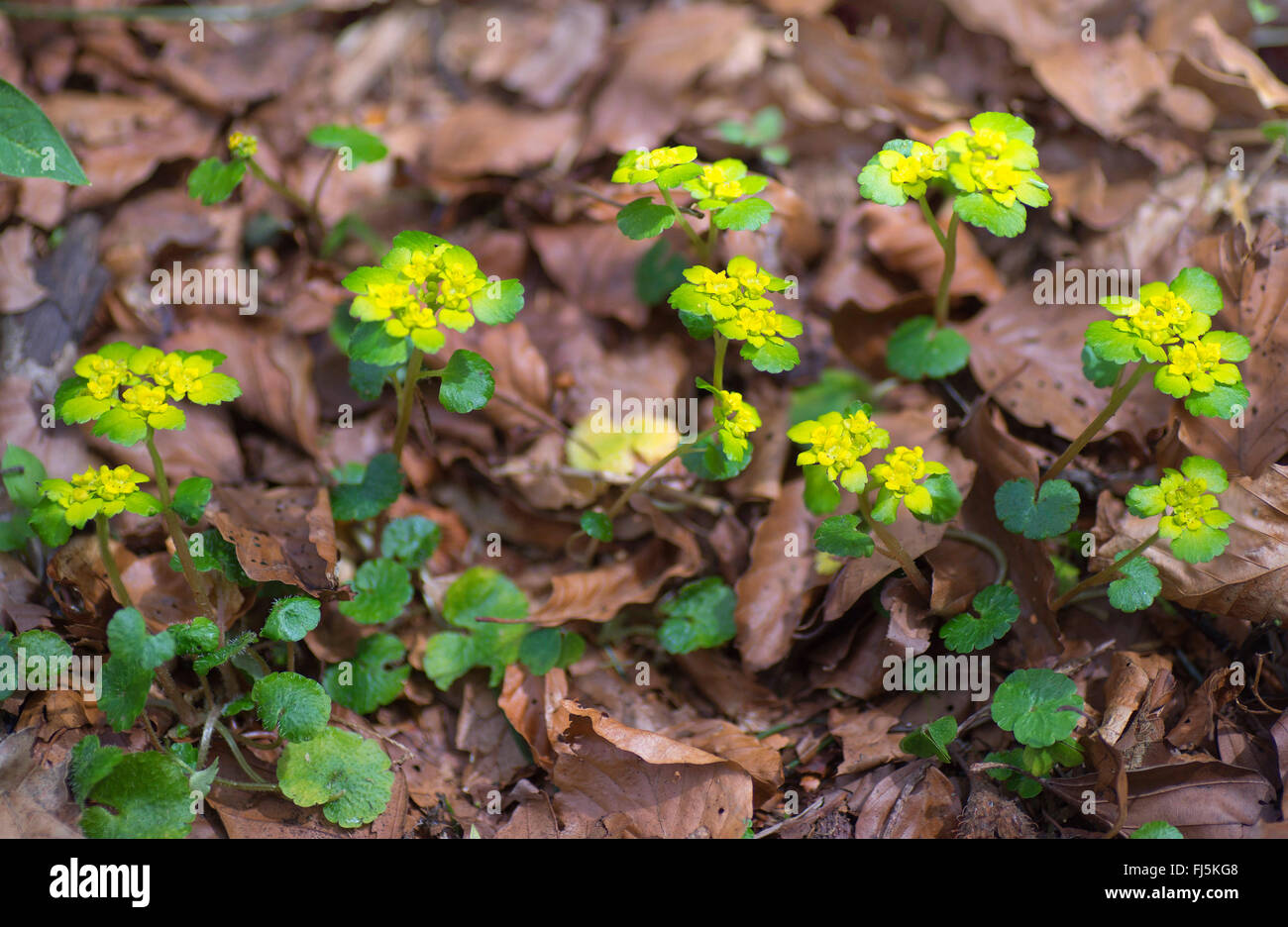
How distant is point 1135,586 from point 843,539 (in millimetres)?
674

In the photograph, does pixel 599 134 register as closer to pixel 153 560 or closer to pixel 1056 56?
pixel 1056 56

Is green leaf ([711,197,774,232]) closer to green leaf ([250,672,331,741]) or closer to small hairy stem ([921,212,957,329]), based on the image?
small hairy stem ([921,212,957,329])

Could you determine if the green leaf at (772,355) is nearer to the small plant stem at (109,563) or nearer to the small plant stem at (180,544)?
the small plant stem at (180,544)

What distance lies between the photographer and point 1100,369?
2.41m

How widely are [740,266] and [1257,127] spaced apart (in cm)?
219

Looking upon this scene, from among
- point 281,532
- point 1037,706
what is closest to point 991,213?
point 1037,706

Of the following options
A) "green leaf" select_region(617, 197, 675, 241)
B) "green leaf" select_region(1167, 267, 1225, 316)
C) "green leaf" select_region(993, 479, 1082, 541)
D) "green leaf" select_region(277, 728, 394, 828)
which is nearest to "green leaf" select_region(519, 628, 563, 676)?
"green leaf" select_region(277, 728, 394, 828)

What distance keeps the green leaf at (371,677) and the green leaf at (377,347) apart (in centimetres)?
85

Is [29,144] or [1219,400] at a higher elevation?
[29,144]

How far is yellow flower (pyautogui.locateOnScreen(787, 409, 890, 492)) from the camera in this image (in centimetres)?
212

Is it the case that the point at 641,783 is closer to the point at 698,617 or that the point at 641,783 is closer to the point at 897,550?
the point at 698,617

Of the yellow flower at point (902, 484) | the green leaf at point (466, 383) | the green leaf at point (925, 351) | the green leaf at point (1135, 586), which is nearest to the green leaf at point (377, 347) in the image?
the green leaf at point (466, 383)

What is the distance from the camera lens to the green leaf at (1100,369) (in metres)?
2.38

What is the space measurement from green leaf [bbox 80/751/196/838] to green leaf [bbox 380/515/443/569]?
2.52 feet
